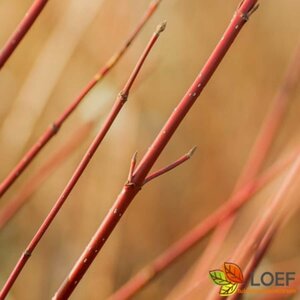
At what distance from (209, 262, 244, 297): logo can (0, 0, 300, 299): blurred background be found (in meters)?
1.16

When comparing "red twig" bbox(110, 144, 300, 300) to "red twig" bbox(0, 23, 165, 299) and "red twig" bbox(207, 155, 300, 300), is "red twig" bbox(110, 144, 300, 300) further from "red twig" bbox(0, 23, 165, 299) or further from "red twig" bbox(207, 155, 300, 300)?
"red twig" bbox(0, 23, 165, 299)

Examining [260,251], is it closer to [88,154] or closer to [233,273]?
[233,273]

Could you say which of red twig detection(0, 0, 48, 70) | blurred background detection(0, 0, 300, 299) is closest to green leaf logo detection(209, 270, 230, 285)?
red twig detection(0, 0, 48, 70)

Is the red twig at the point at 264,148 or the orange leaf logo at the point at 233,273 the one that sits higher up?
the red twig at the point at 264,148

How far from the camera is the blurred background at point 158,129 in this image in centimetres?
192

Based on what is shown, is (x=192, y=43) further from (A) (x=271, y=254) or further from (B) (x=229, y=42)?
(B) (x=229, y=42)

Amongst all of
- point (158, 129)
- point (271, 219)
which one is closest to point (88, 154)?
point (271, 219)

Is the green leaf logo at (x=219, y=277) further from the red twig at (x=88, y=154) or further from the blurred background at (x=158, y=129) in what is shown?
the blurred background at (x=158, y=129)

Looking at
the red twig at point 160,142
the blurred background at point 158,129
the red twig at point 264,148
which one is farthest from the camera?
the blurred background at point 158,129

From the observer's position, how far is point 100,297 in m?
1.65

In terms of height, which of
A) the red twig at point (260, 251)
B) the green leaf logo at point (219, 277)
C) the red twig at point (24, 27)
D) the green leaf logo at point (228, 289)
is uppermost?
the red twig at point (24, 27)

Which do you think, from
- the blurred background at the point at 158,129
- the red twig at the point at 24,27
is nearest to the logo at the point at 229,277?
the red twig at the point at 24,27

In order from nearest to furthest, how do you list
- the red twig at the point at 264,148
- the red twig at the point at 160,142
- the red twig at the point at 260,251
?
the red twig at the point at 160,142, the red twig at the point at 260,251, the red twig at the point at 264,148

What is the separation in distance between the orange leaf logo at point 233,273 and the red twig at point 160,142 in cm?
24
